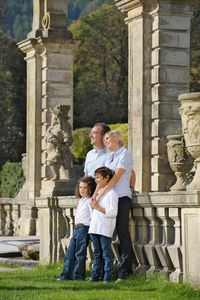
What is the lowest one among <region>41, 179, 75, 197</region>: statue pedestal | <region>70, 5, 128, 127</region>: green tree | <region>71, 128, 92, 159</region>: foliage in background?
<region>41, 179, 75, 197</region>: statue pedestal

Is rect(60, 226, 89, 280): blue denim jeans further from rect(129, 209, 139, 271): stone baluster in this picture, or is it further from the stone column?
the stone column

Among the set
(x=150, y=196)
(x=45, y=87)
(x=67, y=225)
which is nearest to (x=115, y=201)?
(x=150, y=196)

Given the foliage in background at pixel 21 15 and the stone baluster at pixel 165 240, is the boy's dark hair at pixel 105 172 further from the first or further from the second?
the foliage in background at pixel 21 15

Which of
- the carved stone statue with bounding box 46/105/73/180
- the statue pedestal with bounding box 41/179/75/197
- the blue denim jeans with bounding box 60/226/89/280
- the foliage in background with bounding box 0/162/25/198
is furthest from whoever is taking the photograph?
the foliage in background with bounding box 0/162/25/198

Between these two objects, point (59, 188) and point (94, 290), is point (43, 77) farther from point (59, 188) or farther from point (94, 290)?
point (94, 290)

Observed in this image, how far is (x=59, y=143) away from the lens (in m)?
17.4

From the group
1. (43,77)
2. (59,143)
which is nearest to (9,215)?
(43,77)

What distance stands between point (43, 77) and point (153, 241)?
15377 millimetres

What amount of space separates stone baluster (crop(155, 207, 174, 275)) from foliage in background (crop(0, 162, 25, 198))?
23.7 meters

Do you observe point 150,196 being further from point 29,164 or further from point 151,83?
point 29,164

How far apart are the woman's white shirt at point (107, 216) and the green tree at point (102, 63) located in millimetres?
37577

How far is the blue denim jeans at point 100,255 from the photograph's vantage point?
10.4 m

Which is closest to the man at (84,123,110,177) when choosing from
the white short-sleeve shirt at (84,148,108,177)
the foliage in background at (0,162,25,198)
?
the white short-sleeve shirt at (84,148,108,177)

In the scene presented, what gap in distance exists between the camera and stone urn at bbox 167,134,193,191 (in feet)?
39.3
